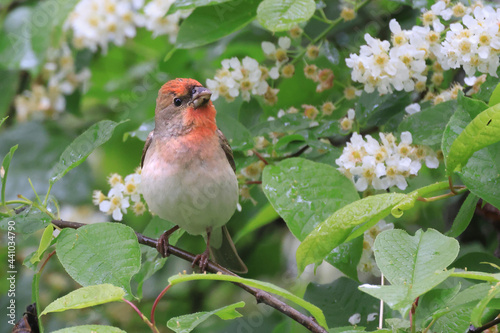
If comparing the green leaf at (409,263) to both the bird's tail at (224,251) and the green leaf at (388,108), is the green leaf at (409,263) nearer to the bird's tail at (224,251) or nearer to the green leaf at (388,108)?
the green leaf at (388,108)

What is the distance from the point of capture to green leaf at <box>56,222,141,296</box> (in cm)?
191

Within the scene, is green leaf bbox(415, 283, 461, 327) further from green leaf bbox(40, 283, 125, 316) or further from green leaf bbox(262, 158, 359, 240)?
green leaf bbox(40, 283, 125, 316)

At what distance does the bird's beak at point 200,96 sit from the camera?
2933 mm

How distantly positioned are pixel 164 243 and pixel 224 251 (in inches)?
38.9

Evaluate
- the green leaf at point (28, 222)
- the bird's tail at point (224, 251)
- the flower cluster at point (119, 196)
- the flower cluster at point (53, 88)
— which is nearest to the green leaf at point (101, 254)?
the green leaf at point (28, 222)

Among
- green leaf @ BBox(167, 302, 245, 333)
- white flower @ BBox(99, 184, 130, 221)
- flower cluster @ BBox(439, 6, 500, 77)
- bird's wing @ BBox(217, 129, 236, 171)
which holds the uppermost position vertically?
flower cluster @ BBox(439, 6, 500, 77)

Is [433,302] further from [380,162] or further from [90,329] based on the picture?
[90,329]

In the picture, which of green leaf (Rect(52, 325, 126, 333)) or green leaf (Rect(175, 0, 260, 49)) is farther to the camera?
green leaf (Rect(175, 0, 260, 49))

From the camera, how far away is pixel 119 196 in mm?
2895

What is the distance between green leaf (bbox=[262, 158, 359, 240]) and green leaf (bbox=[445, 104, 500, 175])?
511 millimetres

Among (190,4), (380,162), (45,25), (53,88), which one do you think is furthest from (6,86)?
(380,162)

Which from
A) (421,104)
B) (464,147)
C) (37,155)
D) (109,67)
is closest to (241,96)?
(421,104)

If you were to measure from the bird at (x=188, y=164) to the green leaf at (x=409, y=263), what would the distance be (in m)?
1.20

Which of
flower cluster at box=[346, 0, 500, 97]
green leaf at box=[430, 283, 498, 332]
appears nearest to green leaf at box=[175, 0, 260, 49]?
flower cluster at box=[346, 0, 500, 97]
